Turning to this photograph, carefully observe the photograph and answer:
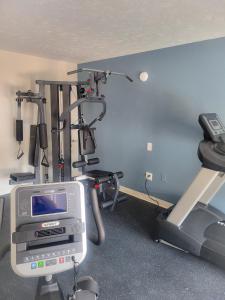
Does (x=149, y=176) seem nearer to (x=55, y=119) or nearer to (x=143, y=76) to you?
(x=143, y=76)

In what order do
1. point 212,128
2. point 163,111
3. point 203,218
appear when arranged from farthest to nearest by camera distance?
point 163,111
point 203,218
point 212,128

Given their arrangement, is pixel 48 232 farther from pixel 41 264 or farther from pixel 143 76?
pixel 143 76

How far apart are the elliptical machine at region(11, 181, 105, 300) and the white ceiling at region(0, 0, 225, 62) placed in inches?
57.1

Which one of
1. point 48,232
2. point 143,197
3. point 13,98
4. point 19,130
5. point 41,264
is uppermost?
point 13,98

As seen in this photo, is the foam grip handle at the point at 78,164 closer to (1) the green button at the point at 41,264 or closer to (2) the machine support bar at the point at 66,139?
(2) the machine support bar at the point at 66,139

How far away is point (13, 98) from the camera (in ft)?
11.1

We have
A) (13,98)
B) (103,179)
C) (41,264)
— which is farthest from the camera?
(13,98)

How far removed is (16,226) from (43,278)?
0.32 m

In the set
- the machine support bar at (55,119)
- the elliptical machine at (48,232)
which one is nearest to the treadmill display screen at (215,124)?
the elliptical machine at (48,232)

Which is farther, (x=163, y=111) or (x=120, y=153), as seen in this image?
(x=120, y=153)

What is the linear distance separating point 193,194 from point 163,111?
1.31m

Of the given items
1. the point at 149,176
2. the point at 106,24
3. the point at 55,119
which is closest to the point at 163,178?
the point at 149,176

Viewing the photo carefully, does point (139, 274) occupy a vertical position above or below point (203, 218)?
below

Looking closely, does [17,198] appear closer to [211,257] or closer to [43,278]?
[43,278]
